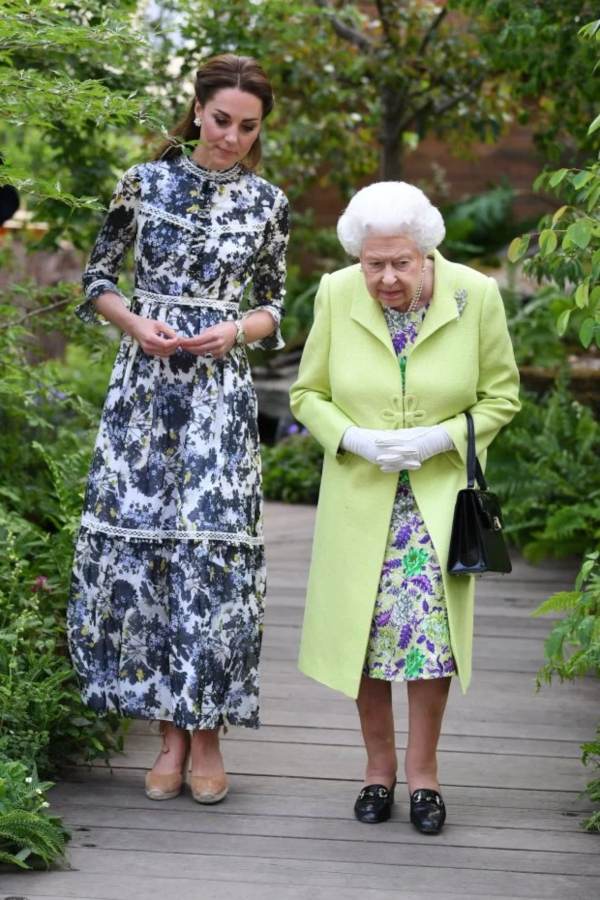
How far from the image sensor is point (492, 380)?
13.2 feet

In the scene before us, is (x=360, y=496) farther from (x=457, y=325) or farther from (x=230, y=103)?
(x=230, y=103)

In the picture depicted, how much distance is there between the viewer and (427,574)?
393cm

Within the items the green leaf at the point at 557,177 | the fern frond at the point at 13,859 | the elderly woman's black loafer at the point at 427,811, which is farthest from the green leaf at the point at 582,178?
the fern frond at the point at 13,859

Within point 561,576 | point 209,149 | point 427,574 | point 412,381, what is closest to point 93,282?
point 209,149

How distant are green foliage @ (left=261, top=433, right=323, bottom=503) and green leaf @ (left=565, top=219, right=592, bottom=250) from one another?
243 inches

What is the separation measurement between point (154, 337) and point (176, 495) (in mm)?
448

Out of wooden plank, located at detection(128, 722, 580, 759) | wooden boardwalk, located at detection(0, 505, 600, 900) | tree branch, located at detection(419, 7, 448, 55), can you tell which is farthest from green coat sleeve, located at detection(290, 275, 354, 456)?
tree branch, located at detection(419, 7, 448, 55)

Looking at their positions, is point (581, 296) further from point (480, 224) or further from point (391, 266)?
point (480, 224)

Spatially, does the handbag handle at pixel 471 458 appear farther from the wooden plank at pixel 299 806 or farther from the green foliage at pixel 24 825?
the green foliage at pixel 24 825

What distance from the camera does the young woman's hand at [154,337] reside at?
158 inches

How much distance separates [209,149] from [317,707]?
80.5 inches

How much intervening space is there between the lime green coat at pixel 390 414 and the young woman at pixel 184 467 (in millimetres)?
284

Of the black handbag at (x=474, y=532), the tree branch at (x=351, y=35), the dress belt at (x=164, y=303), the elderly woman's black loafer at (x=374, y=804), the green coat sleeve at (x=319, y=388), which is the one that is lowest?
the elderly woman's black loafer at (x=374, y=804)

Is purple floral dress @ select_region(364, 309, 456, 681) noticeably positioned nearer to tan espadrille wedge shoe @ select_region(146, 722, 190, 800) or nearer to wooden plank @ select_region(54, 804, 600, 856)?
wooden plank @ select_region(54, 804, 600, 856)
